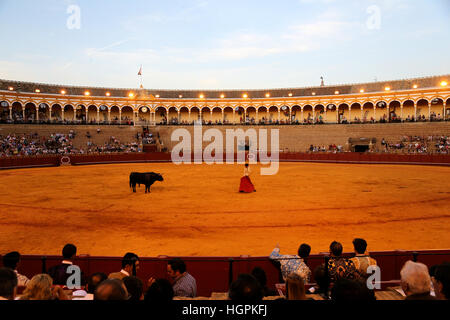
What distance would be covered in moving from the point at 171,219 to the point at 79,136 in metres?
35.7

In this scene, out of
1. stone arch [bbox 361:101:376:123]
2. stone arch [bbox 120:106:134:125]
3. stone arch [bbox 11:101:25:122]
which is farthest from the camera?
stone arch [bbox 120:106:134:125]

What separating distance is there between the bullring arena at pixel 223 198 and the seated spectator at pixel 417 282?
2168 millimetres

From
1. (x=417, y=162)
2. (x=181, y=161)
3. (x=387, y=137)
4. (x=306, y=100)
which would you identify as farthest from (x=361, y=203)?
(x=306, y=100)

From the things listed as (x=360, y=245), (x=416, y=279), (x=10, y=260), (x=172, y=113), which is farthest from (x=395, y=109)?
(x=10, y=260)

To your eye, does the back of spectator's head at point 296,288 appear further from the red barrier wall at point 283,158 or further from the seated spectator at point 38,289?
the red barrier wall at point 283,158

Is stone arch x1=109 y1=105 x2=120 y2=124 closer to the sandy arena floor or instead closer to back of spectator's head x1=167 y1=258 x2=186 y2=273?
the sandy arena floor

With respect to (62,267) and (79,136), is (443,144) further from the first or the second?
(79,136)

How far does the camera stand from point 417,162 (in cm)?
2969

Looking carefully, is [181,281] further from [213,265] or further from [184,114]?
[184,114]

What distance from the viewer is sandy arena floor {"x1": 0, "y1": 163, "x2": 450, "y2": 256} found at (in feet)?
22.8

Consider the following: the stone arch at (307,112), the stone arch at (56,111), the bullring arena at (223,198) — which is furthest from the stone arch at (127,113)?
the stone arch at (307,112)

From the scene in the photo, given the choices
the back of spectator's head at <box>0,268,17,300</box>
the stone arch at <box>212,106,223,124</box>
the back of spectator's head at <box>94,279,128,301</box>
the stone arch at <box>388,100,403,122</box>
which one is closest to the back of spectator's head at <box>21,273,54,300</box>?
the back of spectator's head at <box>0,268,17,300</box>

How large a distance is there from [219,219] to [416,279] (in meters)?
7.16

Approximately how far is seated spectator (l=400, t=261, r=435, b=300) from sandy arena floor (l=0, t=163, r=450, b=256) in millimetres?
4200
